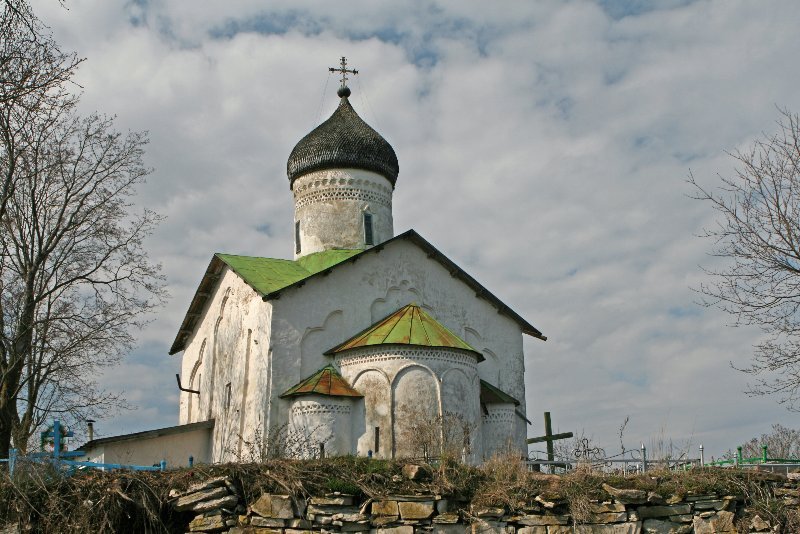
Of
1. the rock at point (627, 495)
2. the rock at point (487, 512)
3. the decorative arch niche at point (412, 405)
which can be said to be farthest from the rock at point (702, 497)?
the decorative arch niche at point (412, 405)

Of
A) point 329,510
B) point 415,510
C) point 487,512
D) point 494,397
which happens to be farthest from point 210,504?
point 494,397

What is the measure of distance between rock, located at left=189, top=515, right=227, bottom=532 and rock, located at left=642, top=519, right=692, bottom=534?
531 cm

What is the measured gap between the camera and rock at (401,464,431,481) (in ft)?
32.9

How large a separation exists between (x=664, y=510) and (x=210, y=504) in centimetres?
576

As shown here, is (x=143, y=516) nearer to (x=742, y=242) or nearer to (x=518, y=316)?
(x=742, y=242)

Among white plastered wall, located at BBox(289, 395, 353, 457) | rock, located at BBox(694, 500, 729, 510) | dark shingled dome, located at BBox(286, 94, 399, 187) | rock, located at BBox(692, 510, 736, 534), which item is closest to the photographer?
rock, located at BBox(692, 510, 736, 534)

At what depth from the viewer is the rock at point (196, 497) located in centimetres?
955

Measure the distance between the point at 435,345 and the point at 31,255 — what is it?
8.22m

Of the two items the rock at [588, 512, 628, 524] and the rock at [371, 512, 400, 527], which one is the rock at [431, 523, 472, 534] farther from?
the rock at [588, 512, 628, 524]

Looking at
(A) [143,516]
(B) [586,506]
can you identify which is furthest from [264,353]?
(B) [586,506]

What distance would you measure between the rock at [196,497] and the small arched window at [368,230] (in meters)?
12.9

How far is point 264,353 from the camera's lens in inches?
702

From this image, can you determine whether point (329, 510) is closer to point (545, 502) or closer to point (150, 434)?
point (545, 502)

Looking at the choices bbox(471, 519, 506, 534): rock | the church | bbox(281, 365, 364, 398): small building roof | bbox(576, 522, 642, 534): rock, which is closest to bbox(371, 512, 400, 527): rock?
bbox(471, 519, 506, 534): rock
